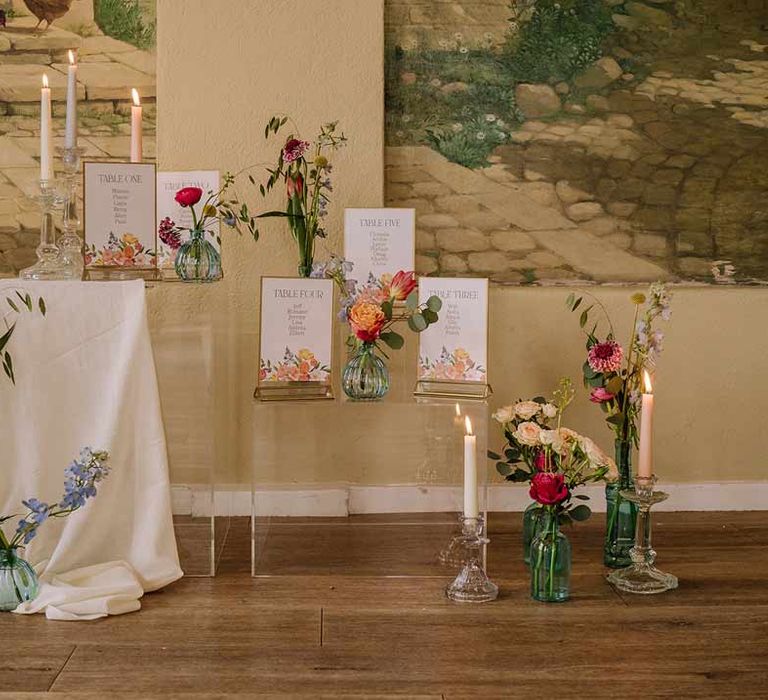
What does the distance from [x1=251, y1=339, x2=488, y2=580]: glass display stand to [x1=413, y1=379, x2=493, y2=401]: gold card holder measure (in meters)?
0.02

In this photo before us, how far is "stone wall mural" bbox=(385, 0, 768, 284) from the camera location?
3.44 meters

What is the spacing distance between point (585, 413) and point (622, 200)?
2.20 ft

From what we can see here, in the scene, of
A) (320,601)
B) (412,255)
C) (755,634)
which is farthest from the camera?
(412,255)

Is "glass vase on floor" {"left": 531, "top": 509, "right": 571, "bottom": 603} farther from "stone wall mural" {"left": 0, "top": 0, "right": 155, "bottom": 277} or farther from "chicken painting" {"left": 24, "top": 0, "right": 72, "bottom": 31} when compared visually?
"chicken painting" {"left": 24, "top": 0, "right": 72, "bottom": 31}

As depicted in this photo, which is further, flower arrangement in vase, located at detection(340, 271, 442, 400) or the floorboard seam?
flower arrangement in vase, located at detection(340, 271, 442, 400)

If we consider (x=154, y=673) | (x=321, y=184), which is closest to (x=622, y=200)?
(x=321, y=184)

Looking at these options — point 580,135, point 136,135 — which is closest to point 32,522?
point 136,135

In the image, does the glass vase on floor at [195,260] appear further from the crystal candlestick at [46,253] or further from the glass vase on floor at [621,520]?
the glass vase on floor at [621,520]

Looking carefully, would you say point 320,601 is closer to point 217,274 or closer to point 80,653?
point 80,653

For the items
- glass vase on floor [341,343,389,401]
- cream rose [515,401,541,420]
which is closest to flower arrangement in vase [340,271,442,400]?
glass vase on floor [341,343,389,401]

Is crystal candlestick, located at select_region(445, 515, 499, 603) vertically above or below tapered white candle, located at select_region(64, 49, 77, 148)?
below

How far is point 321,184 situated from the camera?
324 centimetres

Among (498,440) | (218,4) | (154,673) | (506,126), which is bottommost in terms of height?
(154,673)

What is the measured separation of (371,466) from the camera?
329cm
